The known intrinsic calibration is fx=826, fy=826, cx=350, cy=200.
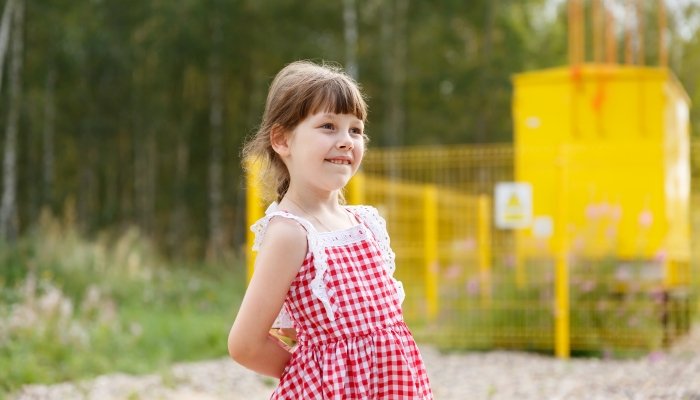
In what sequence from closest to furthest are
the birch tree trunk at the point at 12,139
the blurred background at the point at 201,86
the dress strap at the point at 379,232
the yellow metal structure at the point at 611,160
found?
the dress strap at the point at 379,232 → the yellow metal structure at the point at 611,160 → the birch tree trunk at the point at 12,139 → the blurred background at the point at 201,86

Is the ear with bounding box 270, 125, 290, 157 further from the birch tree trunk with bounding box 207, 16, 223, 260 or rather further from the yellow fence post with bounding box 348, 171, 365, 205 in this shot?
the birch tree trunk with bounding box 207, 16, 223, 260

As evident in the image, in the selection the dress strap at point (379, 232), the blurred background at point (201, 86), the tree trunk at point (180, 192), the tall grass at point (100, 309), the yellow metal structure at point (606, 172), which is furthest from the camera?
the tree trunk at point (180, 192)

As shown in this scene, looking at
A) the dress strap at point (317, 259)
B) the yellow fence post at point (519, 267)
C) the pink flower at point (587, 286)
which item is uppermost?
the dress strap at point (317, 259)

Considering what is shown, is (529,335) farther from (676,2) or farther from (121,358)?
(676,2)

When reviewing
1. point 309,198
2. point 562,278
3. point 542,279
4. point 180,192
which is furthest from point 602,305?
point 180,192

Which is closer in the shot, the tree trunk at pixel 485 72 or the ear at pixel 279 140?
the ear at pixel 279 140

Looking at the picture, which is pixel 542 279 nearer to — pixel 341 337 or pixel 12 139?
pixel 341 337

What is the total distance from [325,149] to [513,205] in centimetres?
590

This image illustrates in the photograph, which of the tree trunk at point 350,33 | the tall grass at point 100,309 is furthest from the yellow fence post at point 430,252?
the tree trunk at point 350,33

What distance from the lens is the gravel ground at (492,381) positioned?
16.5 feet

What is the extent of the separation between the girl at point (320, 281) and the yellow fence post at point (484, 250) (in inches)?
226

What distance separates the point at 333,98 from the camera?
1.55 metres

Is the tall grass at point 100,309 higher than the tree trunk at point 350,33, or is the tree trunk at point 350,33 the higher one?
the tree trunk at point 350,33

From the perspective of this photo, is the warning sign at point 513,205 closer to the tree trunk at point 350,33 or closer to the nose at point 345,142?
the nose at point 345,142
